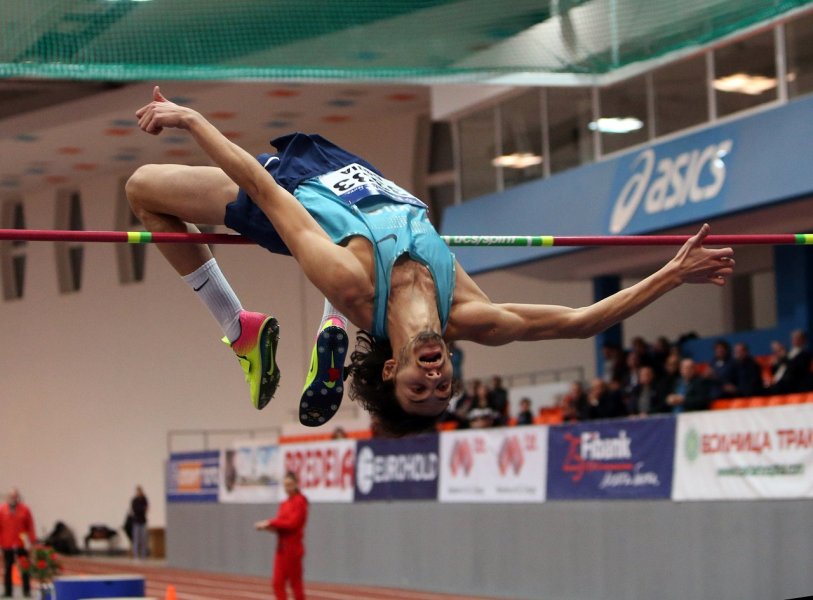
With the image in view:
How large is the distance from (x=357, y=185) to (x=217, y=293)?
2.87 feet

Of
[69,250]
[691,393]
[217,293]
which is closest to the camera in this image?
[217,293]

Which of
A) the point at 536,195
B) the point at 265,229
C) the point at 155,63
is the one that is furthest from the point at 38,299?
the point at 265,229

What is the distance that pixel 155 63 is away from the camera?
811 cm

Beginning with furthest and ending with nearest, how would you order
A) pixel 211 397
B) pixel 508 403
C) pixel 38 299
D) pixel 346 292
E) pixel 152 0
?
1. pixel 38 299
2. pixel 211 397
3. pixel 508 403
4. pixel 152 0
5. pixel 346 292

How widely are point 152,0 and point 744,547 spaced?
288 inches

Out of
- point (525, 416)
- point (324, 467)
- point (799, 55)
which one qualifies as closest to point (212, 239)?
point (799, 55)

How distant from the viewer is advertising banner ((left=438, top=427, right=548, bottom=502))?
15000 millimetres

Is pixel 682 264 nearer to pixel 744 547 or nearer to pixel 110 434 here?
pixel 744 547

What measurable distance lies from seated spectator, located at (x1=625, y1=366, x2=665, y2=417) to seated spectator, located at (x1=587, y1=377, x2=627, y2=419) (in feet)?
0.47

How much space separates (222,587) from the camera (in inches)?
765

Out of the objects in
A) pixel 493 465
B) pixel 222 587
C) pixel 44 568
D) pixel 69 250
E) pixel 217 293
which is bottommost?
pixel 222 587

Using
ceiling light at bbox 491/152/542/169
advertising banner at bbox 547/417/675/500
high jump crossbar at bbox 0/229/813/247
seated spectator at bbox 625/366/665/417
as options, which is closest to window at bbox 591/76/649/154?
ceiling light at bbox 491/152/542/169

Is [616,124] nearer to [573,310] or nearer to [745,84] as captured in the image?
[745,84]

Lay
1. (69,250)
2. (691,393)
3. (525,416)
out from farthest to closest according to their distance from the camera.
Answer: (69,250) → (525,416) → (691,393)
